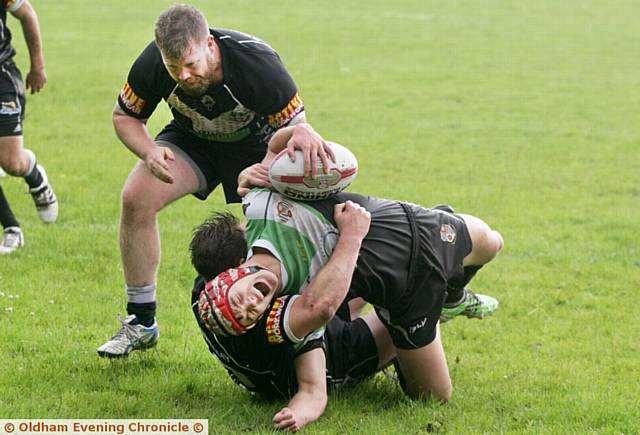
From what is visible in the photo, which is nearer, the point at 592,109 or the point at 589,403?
the point at 589,403

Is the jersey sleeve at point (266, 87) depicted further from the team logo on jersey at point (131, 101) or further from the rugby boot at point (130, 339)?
the rugby boot at point (130, 339)

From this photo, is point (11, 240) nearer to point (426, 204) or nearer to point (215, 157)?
point (215, 157)

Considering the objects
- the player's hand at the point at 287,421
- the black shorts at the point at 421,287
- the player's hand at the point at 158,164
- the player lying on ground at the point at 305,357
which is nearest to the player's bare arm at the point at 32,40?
the player's hand at the point at 158,164

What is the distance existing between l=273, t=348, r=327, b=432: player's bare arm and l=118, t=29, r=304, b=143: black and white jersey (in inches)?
58.7

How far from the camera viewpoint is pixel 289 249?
4973mm

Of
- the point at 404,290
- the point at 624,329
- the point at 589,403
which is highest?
the point at 404,290

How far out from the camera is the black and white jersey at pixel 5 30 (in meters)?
8.72

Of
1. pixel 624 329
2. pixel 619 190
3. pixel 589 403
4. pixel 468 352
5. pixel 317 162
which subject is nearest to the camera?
pixel 317 162

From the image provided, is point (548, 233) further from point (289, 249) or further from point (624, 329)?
point (289, 249)

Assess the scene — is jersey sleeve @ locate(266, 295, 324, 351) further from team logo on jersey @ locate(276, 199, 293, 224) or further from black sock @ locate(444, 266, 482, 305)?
black sock @ locate(444, 266, 482, 305)

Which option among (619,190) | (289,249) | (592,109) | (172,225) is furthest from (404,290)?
→ (592,109)

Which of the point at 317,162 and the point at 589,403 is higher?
the point at 317,162

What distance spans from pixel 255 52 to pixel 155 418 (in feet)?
7.01

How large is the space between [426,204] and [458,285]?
568cm
